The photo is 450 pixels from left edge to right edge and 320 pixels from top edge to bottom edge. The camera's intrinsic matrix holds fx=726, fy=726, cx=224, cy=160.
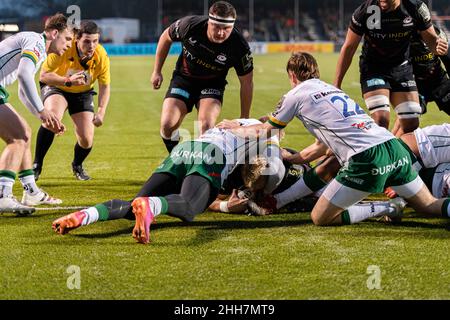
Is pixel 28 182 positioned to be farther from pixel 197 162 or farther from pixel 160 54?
pixel 160 54

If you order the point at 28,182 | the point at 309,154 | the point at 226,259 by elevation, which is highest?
the point at 309,154

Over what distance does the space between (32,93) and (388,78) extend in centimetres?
390

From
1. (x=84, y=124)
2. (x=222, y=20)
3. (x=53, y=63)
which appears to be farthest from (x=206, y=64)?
(x=53, y=63)

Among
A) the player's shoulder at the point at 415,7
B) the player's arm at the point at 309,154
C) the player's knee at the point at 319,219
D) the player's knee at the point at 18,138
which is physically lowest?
the player's knee at the point at 319,219

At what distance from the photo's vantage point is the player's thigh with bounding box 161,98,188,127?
835 cm

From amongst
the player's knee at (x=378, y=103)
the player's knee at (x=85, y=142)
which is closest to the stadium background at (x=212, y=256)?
the player's knee at (x=85, y=142)

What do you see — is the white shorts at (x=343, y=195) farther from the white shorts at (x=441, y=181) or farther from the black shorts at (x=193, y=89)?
the black shorts at (x=193, y=89)

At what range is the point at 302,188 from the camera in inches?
271

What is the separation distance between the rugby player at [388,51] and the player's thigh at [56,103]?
3.47m

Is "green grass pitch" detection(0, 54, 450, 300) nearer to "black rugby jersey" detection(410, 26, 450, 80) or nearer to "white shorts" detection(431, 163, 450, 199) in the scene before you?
"white shorts" detection(431, 163, 450, 199)

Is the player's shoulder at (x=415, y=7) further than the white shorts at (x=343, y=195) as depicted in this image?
Yes

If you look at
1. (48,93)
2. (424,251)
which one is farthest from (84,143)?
(424,251)

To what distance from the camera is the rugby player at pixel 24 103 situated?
6668 mm
